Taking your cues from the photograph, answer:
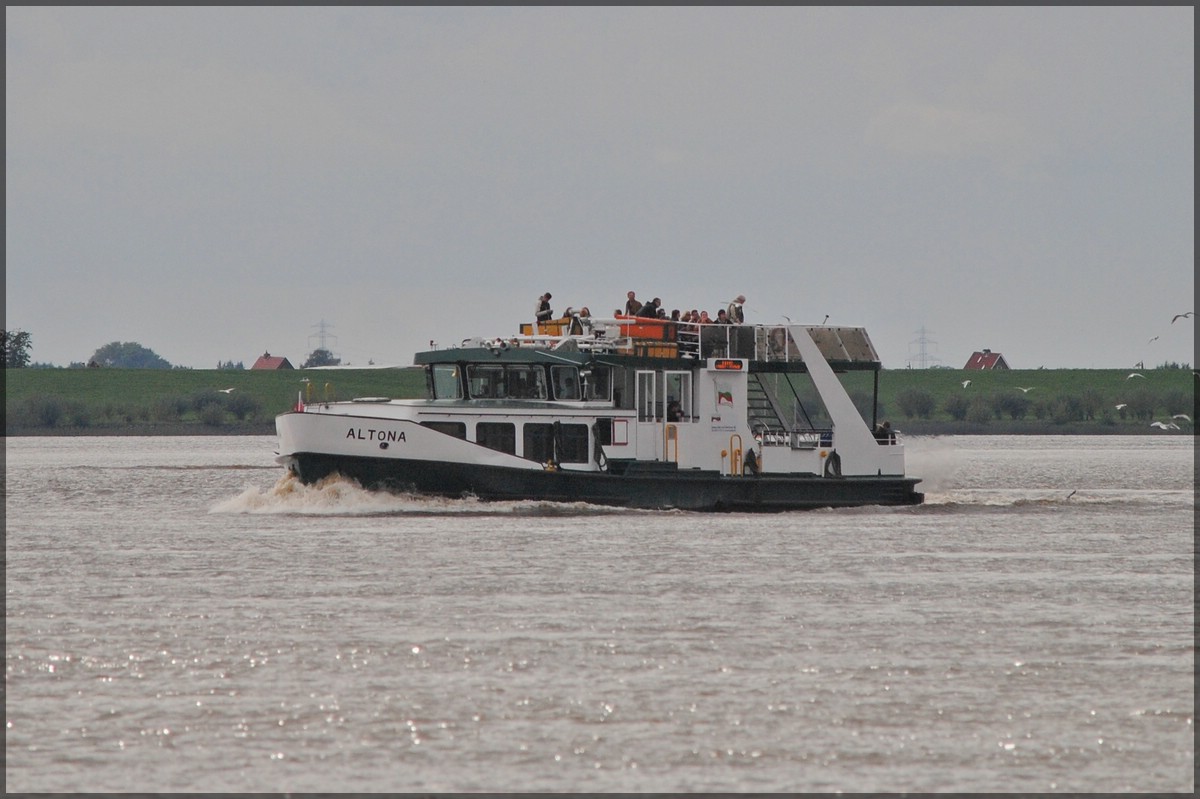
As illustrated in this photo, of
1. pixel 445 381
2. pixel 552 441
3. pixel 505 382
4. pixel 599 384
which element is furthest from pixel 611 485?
pixel 445 381

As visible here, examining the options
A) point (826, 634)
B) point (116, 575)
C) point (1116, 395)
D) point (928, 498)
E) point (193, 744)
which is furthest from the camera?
point (1116, 395)

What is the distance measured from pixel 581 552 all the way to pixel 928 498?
66.4 ft

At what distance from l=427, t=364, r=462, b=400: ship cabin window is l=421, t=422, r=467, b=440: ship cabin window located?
1.70 m

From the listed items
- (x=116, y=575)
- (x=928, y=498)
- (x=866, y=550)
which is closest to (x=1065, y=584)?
(x=866, y=550)

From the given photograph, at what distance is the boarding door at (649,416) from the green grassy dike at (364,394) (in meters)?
99.1

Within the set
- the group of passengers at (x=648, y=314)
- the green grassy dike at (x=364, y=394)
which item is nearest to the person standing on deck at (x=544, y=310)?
the group of passengers at (x=648, y=314)

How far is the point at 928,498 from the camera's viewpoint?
5216 cm

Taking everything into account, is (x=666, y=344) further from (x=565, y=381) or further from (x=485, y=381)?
(x=485, y=381)

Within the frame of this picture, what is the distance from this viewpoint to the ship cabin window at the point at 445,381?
42531 mm

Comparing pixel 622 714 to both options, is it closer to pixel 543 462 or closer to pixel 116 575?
pixel 116 575

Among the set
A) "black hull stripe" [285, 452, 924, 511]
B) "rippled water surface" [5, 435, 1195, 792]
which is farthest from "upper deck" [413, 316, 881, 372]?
"rippled water surface" [5, 435, 1195, 792]

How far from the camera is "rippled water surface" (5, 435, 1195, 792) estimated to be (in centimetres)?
1684

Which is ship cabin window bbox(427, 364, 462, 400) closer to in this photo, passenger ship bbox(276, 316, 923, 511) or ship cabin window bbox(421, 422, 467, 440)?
passenger ship bbox(276, 316, 923, 511)

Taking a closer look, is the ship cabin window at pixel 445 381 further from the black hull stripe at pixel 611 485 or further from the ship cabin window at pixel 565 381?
the black hull stripe at pixel 611 485
